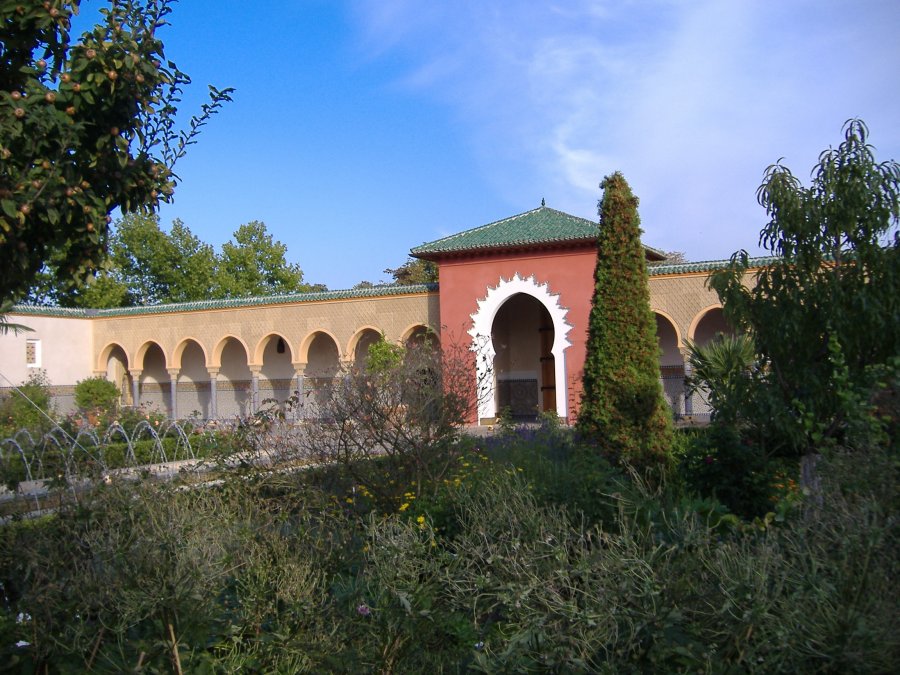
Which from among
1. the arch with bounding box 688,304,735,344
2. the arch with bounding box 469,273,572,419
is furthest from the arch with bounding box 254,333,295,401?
the arch with bounding box 688,304,735,344

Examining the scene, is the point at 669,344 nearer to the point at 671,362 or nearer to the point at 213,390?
the point at 671,362

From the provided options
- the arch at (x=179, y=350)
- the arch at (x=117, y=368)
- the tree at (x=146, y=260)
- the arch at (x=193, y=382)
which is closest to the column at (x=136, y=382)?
the arch at (x=117, y=368)

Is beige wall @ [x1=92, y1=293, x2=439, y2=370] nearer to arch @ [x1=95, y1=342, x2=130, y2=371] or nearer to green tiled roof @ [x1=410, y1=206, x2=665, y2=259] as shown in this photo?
arch @ [x1=95, y1=342, x2=130, y2=371]

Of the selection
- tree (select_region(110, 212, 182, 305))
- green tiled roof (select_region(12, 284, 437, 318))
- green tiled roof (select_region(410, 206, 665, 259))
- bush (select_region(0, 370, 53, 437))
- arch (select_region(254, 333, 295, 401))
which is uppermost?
tree (select_region(110, 212, 182, 305))

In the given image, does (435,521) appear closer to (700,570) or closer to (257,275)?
(700,570)

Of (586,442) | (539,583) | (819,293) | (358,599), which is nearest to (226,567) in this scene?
(358,599)

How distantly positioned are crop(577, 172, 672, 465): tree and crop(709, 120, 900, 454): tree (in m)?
2.66

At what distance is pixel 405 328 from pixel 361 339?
3584 mm

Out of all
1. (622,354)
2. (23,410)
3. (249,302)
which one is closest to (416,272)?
(249,302)

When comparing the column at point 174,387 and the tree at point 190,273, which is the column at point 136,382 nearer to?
the column at point 174,387

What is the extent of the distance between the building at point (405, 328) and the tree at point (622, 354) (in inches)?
238

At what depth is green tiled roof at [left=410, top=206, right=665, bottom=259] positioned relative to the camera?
20.4 meters

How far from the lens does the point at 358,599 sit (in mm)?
3447

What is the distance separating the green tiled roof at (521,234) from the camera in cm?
2036
